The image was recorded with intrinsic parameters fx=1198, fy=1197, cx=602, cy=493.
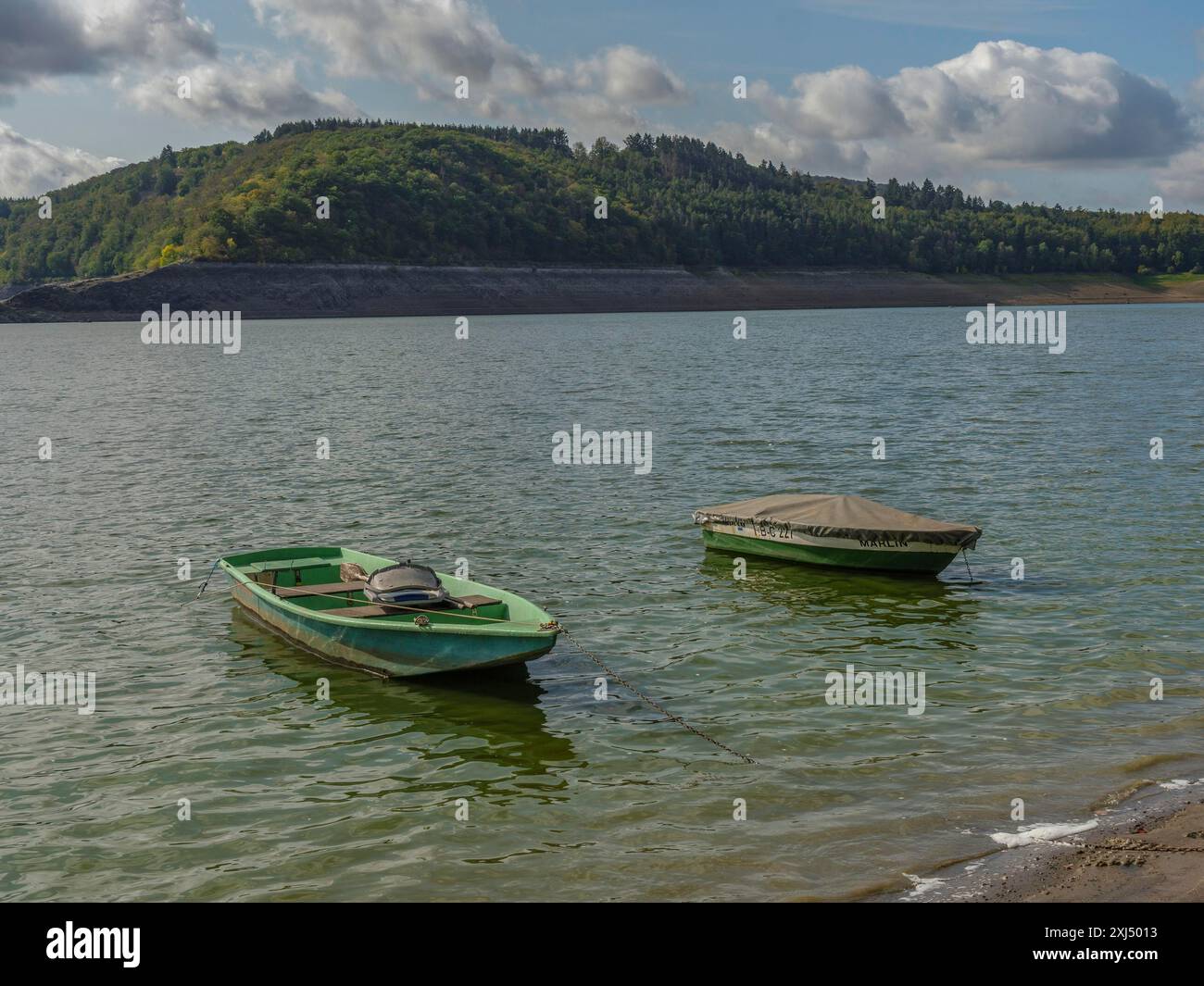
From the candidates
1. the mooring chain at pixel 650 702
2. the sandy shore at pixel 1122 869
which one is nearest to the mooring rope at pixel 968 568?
the mooring chain at pixel 650 702

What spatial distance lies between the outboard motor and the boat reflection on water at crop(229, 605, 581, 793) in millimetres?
1192

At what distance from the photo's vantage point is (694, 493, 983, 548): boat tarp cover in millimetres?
22031

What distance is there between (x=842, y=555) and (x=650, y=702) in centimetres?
787

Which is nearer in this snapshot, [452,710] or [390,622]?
[452,710]

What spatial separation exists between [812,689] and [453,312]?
7186 inches

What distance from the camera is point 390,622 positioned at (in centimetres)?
1672

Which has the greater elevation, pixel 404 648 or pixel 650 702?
pixel 404 648

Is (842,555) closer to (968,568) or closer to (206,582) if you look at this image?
(968,568)

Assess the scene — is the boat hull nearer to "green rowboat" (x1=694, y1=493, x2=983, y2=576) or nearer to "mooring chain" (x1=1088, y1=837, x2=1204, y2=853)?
"mooring chain" (x1=1088, y1=837, x2=1204, y2=853)

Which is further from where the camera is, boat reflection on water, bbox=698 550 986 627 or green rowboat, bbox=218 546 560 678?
boat reflection on water, bbox=698 550 986 627

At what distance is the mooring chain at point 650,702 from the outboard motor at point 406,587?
213 centimetres

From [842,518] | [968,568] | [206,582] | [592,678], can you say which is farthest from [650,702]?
[206,582]

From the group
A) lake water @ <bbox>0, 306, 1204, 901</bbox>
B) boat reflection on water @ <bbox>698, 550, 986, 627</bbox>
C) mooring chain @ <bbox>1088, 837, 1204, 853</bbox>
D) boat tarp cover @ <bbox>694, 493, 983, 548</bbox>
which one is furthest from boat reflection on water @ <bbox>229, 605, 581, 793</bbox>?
boat tarp cover @ <bbox>694, 493, 983, 548</bbox>

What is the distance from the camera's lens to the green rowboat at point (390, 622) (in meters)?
16.1
